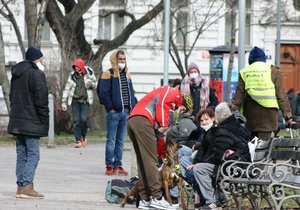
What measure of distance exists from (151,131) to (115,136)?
382 cm

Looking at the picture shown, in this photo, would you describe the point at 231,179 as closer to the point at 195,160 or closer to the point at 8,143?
the point at 195,160

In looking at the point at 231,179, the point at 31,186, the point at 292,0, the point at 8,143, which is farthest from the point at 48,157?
the point at 292,0

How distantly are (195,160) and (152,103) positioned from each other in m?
0.92

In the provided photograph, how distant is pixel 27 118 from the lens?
11.9 metres

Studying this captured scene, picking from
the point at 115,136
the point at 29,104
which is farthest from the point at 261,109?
the point at 29,104

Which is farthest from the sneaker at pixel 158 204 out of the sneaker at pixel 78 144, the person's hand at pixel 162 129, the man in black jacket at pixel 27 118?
the sneaker at pixel 78 144

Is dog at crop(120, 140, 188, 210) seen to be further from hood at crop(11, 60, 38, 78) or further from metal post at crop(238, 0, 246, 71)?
metal post at crop(238, 0, 246, 71)

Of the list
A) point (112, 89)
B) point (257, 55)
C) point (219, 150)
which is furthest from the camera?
point (112, 89)

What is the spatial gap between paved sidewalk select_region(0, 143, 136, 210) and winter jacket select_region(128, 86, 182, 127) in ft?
3.76

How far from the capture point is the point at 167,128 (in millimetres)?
11359

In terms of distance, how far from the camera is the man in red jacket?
11.2 metres

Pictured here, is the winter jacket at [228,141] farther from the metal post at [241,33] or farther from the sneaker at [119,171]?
the metal post at [241,33]

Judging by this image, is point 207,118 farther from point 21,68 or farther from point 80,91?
point 80,91

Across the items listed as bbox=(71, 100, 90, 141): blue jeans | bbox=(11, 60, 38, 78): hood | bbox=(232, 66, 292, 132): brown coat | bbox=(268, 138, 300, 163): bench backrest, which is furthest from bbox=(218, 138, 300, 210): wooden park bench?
bbox=(71, 100, 90, 141): blue jeans
